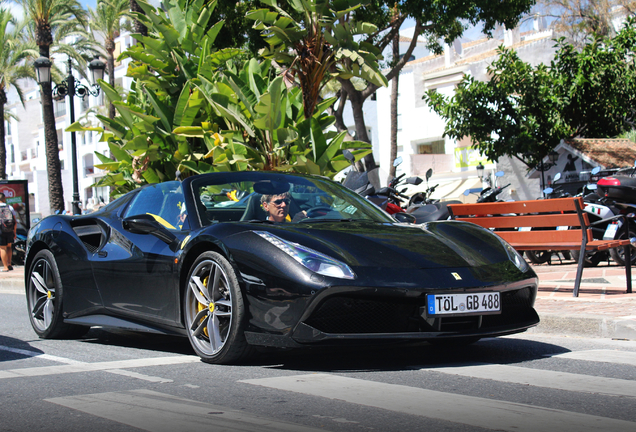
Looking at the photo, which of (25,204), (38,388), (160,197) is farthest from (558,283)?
(25,204)

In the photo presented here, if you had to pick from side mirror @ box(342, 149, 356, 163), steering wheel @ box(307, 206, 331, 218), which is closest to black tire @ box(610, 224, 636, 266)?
side mirror @ box(342, 149, 356, 163)

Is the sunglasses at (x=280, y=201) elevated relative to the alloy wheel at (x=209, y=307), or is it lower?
elevated

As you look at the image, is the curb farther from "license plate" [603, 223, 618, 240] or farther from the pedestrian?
the pedestrian

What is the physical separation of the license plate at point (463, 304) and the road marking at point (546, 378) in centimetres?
34

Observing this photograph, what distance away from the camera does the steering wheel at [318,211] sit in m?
5.24

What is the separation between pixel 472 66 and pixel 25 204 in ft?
95.0

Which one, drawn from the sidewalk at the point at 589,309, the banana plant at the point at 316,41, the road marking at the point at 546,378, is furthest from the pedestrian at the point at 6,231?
the road marking at the point at 546,378

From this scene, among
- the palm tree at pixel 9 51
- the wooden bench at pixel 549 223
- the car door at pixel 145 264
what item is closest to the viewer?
the car door at pixel 145 264

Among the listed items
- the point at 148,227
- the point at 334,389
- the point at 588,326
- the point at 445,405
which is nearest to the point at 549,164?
the point at 588,326

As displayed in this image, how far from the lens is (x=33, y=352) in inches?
223

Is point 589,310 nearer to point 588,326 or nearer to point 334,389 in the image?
point 588,326

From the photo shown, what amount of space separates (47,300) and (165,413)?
3461 mm

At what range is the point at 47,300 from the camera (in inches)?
256

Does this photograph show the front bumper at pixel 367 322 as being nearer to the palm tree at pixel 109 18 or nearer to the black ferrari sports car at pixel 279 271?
the black ferrari sports car at pixel 279 271
